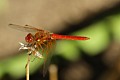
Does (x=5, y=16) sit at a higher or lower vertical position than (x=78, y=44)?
higher

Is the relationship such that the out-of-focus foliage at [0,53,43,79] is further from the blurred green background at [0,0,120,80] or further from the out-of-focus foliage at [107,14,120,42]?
the out-of-focus foliage at [107,14,120,42]

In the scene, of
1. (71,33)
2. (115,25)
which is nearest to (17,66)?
(71,33)

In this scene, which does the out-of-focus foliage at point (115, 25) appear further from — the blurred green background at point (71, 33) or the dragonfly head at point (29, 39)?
the dragonfly head at point (29, 39)

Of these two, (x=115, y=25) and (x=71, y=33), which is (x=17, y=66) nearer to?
(x=71, y=33)

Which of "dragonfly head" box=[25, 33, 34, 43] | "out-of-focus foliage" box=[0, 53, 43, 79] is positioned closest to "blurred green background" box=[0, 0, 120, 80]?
"out-of-focus foliage" box=[0, 53, 43, 79]

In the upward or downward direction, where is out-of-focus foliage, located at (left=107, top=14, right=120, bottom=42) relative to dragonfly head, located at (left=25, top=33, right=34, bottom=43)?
upward

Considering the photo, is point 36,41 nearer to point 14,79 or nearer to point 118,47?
point 14,79

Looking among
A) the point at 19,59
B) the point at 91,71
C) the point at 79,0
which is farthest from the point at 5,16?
the point at 91,71

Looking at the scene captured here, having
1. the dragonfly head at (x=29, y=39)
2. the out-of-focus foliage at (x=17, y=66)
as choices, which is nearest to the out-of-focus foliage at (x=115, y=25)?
the out-of-focus foliage at (x=17, y=66)
